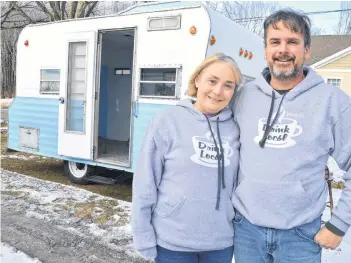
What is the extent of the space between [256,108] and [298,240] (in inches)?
27.6

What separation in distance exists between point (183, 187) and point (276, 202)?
0.47m

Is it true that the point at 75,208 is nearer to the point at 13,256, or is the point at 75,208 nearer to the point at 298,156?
the point at 13,256

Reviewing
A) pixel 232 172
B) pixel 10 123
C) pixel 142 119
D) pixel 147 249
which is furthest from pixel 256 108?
pixel 10 123

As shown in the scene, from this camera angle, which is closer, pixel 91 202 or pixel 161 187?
pixel 161 187

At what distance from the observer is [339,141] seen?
1890 millimetres

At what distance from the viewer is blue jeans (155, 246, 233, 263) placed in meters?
2.00

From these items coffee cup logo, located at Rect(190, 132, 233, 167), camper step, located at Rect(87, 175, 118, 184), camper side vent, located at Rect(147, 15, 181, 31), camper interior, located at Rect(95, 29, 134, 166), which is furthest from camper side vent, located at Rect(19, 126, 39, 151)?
coffee cup logo, located at Rect(190, 132, 233, 167)

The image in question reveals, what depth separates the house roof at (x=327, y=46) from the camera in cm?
2300

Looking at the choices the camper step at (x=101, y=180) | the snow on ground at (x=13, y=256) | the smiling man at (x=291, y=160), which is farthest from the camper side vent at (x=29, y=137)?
the smiling man at (x=291, y=160)

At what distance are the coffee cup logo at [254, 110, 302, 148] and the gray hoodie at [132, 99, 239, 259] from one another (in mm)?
218

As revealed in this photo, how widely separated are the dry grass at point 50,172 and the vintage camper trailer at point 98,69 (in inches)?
13.3

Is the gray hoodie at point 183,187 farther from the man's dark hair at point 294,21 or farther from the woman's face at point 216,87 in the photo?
the man's dark hair at point 294,21

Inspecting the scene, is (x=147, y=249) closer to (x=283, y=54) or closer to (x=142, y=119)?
(x=283, y=54)

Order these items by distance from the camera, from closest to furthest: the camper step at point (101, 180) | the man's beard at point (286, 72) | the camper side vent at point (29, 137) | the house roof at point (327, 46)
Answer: the man's beard at point (286, 72) < the camper step at point (101, 180) < the camper side vent at point (29, 137) < the house roof at point (327, 46)
